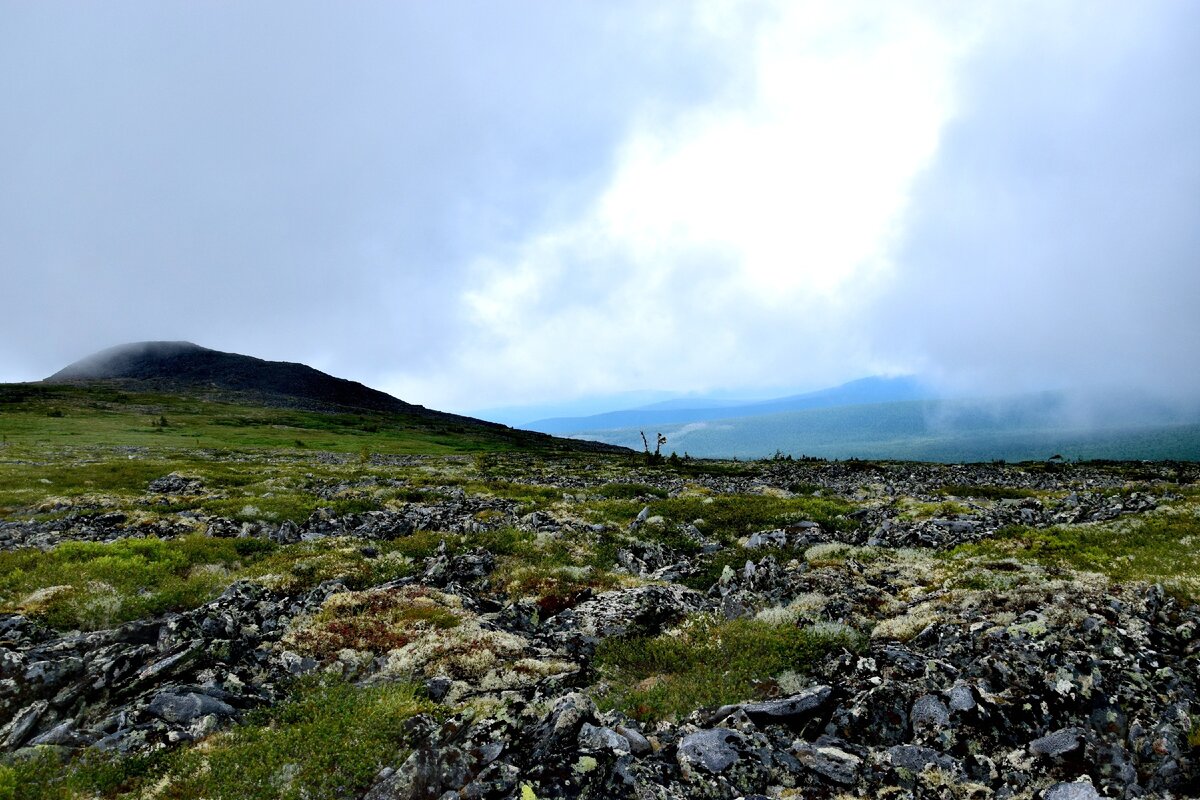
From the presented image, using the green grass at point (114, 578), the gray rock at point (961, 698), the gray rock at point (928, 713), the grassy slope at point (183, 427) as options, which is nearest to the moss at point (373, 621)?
the green grass at point (114, 578)

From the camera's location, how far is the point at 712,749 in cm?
851

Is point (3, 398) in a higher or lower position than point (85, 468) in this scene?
higher

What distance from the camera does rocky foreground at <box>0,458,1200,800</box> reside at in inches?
319

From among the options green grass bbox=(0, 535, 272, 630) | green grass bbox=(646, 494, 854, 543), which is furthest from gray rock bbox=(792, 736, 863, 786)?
green grass bbox=(0, 535, 272, 630)

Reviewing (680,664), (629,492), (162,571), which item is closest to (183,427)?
(629,492)

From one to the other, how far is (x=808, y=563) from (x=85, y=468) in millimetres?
60279

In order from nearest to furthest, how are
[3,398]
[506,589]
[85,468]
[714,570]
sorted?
1. [506,589]
2. [714,570]
3. [85,468]
4. [3,398]

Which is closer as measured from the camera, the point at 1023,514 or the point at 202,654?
the point at 202,654

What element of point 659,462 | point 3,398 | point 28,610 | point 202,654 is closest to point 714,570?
point 202,654

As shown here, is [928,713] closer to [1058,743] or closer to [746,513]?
[1058,743]

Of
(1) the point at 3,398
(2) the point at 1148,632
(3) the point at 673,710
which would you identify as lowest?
(3) the point at 673,710

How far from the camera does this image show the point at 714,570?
20672 mm

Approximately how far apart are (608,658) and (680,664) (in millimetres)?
1727

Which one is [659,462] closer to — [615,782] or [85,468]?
[85,468]
